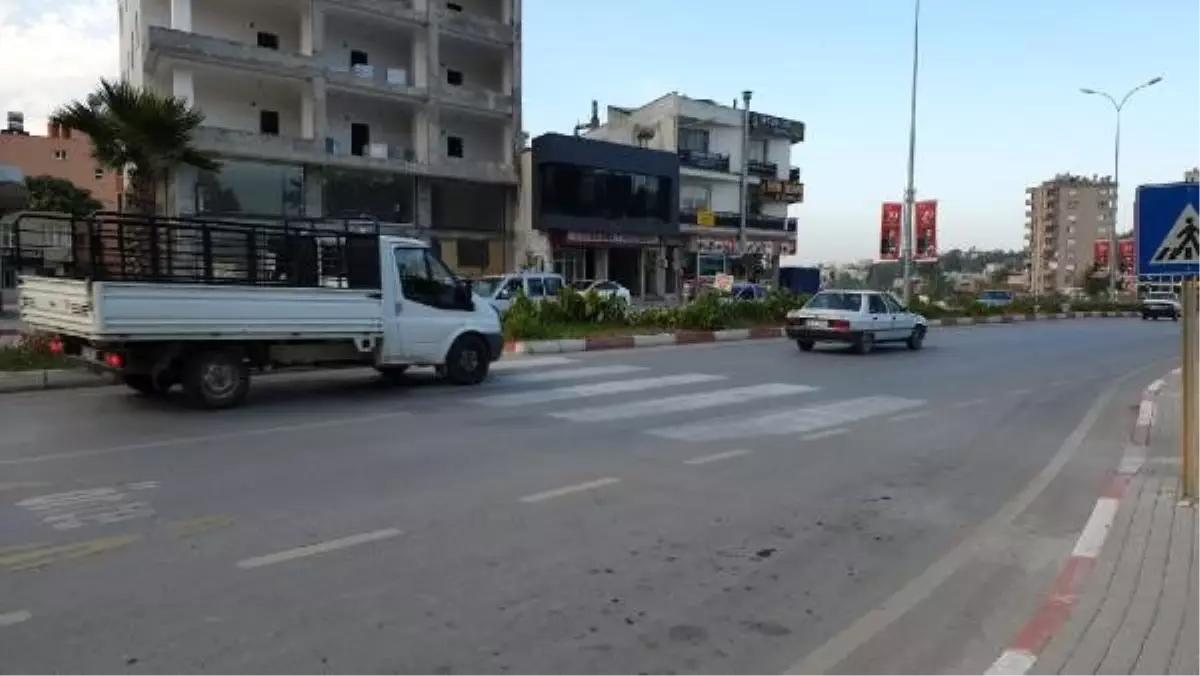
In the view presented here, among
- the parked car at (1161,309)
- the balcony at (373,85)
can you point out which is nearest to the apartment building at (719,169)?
the balcony at (373,85)

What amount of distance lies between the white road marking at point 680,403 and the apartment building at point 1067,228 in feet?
442

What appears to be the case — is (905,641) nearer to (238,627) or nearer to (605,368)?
(238,627)

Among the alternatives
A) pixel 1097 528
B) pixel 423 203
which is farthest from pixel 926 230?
pixel 1097 528

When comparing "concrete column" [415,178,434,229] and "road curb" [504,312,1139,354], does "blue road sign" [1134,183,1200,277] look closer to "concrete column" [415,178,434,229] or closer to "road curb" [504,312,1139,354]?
"road curb" [504,312,1139,354]

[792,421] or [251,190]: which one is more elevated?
[251,190]

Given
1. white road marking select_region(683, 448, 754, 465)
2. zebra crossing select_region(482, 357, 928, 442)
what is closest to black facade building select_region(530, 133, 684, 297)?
zebra crossing select_region(482, 357, 928, 442)

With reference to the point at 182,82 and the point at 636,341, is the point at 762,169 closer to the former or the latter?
the point at 182,82

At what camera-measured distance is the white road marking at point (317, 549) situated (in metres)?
5.25

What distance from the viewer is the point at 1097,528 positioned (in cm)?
627

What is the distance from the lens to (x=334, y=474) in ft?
25.0

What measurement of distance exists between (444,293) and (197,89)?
2938cm

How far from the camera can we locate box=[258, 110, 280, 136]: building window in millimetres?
39594

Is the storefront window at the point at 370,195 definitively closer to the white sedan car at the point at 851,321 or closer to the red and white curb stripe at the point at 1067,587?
the white sedan car at the point at 851,321

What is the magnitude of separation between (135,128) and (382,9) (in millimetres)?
20603
